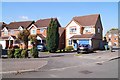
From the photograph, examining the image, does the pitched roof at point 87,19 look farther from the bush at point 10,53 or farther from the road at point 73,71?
the road at point 73,71

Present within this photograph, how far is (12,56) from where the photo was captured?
78.0 ft

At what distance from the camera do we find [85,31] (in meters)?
47.0

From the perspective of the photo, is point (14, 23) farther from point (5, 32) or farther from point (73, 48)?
point (73, 48)

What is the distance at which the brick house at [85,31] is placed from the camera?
44.9 m

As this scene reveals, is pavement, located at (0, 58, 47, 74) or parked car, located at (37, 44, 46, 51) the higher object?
parked car, located at (37, 44, 46, 51)

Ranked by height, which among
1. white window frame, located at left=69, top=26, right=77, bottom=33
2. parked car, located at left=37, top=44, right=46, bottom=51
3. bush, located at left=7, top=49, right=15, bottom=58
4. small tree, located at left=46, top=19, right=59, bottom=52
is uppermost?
white window frame, located at left=69, top=26, right=77, bottom=33

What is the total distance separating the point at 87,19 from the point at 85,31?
3.47m

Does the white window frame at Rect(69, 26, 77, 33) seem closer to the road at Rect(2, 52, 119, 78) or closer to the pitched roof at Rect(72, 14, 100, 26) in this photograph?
the pitched roof at Rect(72, 14, 100, 26)

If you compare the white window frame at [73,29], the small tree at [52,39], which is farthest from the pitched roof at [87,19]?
the small tree at [52,39]

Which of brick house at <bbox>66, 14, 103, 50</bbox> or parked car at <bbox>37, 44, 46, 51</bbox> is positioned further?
brick house at <bbox>66, 14, 103, 50</bbox>

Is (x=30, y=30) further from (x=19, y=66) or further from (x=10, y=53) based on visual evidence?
(x=19, y=66)

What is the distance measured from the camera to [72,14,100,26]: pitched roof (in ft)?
154

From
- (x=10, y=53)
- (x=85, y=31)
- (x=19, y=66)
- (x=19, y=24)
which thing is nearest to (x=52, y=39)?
(x=85, y=31)

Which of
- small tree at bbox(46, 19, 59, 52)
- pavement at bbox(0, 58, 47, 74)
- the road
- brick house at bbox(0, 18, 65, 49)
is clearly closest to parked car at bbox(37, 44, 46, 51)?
small tree at bbox(46, 19, 59, 52)
